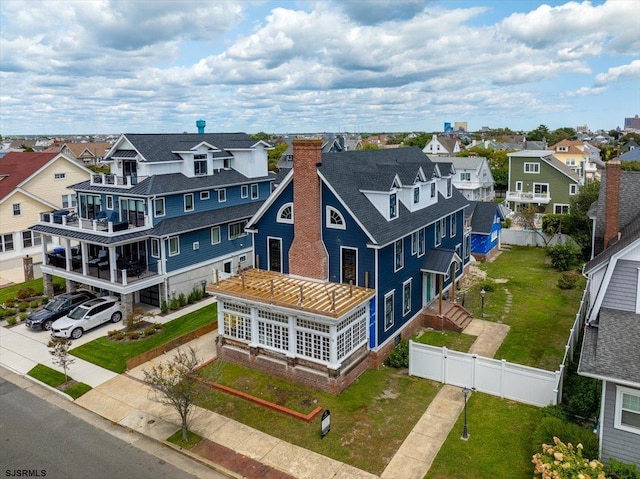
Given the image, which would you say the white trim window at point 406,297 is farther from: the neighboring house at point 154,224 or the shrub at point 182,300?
the shrub at point 182,300

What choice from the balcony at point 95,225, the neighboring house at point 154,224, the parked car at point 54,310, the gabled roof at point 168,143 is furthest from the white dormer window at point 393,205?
the parked car at point 54,310

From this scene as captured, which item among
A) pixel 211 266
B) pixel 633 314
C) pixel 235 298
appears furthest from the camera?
pixel 211 266

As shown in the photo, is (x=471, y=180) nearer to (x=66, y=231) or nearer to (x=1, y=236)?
(x=66, y=231)

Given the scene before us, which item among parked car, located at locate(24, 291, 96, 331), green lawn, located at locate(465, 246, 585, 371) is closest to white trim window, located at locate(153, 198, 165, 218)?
parked car, located at locate(24, 291, 96, 331)

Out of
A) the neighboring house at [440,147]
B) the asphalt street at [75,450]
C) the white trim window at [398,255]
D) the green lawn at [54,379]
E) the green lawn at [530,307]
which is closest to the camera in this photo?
the asphalt street at [75,450]

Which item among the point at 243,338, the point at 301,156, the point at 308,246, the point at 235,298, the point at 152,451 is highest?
the point at 301,156

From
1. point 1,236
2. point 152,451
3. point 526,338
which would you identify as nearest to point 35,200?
point 1,236

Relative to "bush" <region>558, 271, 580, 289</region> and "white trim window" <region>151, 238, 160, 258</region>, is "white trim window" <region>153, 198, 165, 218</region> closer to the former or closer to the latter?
"white trim window" <region>151, 238, 160, 258</region>
